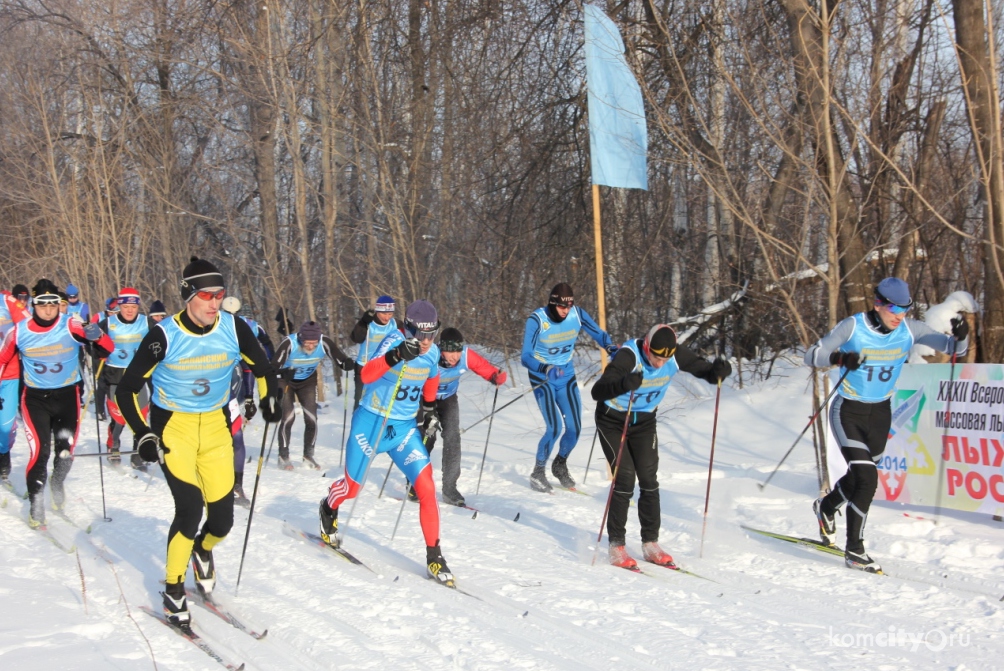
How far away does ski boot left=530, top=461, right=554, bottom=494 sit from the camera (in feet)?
30.1

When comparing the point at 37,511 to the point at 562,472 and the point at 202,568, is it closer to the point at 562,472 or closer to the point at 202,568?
the point at 202,568

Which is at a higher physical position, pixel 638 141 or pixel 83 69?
pixel 83 69

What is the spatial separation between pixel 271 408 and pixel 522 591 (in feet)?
6.69

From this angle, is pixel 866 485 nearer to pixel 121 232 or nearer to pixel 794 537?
pixel 794 537

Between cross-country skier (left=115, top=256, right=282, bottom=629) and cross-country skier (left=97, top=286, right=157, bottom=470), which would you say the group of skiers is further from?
cross-country skier (left=97, top=286, right=157, bottom=470)

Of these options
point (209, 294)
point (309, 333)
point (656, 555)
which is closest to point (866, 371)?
point (656, 555)

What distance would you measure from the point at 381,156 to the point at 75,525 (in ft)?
31.8

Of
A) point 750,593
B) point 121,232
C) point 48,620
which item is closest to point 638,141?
point 750,593

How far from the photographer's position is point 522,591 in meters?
5.68

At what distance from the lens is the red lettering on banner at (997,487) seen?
6914 millimetres

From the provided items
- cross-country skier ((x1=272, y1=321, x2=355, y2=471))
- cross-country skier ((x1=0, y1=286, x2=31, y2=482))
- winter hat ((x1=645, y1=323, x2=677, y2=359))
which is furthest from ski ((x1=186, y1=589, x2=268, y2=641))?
cross-country skier ((x1=272, y1=321, x2=355, y2=471))

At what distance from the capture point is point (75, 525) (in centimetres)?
754

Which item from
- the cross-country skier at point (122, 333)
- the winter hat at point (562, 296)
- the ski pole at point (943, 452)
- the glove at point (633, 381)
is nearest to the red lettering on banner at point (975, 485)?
the ski pole at point (943, 452)

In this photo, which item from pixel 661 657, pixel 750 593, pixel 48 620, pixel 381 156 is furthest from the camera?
pixel 381 156
